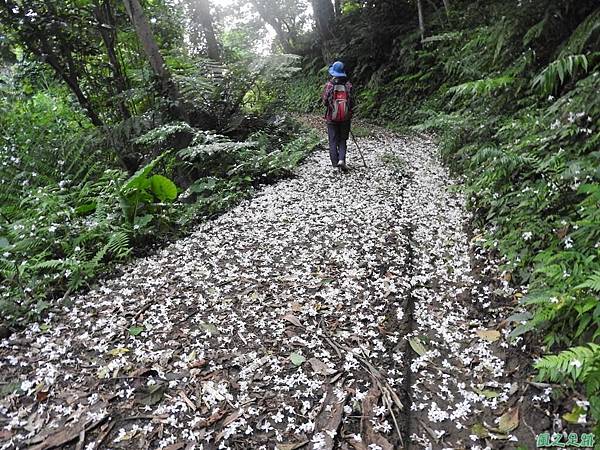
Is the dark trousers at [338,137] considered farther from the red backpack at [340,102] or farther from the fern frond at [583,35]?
the fern frond at [583,35]

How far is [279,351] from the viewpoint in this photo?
3.58 m

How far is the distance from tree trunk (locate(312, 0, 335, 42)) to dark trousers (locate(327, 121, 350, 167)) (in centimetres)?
1290

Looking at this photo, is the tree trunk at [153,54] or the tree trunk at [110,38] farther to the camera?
the tree trunk at [110,38]

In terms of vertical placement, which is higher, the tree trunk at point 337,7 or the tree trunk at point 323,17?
the tree trunk at point 337,7

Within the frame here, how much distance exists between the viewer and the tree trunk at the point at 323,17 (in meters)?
19.3

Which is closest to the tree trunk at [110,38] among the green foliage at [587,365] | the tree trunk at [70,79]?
the tree trunk at [70,79]

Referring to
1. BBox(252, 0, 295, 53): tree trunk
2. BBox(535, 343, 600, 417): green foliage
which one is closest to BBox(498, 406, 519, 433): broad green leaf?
BBox(535, 343, 600, 417): green foliage

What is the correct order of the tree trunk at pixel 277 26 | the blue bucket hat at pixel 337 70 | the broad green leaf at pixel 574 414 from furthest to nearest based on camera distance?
the tree trunk at pixel 277 26 < the blue bucket hat at pixel 337 70 < the broad green leaf at pixel 574 414

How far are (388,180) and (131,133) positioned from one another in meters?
5.78

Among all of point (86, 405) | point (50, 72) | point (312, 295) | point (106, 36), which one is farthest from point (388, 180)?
point (50, 72)

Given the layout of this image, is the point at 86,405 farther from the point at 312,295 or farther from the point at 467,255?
the point at 467,255

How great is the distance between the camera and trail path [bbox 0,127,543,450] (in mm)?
2828

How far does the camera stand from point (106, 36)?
8961 millimetres

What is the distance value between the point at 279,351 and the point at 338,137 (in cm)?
610
